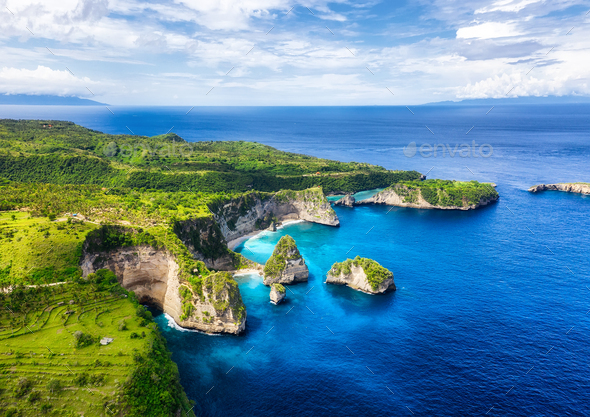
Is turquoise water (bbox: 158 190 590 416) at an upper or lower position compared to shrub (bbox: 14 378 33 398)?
lower

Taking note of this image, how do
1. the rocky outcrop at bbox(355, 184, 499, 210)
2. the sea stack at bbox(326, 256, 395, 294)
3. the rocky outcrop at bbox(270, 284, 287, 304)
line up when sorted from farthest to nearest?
1. the rocky outcrop at bbox(355, 184, 499, 210)
2. the sea stack at bbox(326, 256, 395, 294)
3. the rocky outcrop at bbox(270, 284, 287, 304)

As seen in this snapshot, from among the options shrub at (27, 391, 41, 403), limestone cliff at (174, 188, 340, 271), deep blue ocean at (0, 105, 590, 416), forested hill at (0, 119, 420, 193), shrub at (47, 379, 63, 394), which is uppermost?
forested hill at (0, 119, 420, 193)

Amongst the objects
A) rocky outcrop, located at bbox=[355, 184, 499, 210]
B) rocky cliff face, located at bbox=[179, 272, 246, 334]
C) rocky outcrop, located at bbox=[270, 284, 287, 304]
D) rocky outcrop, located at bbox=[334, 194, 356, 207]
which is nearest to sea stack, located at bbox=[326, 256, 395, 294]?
rocky outcrop, located at bbox=[270, 284, 287, 304]

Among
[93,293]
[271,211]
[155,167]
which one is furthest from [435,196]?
[93,293]

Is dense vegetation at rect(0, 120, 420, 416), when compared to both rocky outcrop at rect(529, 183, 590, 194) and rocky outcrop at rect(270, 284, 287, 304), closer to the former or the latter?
rocky outcrop at rect(270, 284, 287, 304)

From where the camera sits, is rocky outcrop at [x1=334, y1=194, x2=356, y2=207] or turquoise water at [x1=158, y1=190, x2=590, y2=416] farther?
rocky outcrop at [x1=334, y1=194, x2=356, y2=207]

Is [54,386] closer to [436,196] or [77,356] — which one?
[77,356]

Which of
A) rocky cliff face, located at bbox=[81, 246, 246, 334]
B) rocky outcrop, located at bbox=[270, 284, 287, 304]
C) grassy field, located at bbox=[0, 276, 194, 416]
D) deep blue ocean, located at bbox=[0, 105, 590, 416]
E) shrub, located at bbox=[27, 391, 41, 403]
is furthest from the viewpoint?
rocky outcrop, located at bbox=[270, 284, 287, 304]

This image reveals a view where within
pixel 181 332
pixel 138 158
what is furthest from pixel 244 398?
Answer: pixel 138 158
